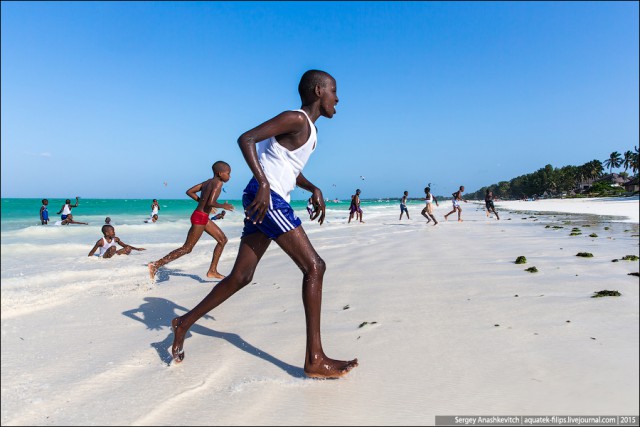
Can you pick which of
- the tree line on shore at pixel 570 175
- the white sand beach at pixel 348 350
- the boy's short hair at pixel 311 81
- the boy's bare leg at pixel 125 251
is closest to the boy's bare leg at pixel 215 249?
the white sand beach at pixel 348 350

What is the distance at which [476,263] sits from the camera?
236 inches

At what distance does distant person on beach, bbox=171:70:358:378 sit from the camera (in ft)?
8.56

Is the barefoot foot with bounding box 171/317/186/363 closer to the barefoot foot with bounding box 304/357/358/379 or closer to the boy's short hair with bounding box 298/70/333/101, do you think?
the barefoot foot with bounding box 304/357/358/379

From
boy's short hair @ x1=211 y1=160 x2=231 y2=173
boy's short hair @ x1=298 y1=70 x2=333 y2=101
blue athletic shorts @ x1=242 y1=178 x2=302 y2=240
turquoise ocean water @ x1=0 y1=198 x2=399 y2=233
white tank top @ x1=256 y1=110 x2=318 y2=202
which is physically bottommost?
turquoise ocean water @ x1=0 y1=198 x2=399 y2=233

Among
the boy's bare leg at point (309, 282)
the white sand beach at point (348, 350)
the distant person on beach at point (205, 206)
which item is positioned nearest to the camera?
the white sand beach at point (348, 350)

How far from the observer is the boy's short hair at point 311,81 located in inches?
116

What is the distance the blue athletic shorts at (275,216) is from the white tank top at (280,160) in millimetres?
73

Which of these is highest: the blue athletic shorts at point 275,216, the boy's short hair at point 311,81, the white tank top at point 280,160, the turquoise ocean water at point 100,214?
the boy's short hair at point 311,81

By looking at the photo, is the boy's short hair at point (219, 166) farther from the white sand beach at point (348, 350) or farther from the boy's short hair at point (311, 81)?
the boy's short hair at point (311, 81)

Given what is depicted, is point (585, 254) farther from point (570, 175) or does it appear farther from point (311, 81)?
point (570, 175)

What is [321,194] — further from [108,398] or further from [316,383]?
[108,398]

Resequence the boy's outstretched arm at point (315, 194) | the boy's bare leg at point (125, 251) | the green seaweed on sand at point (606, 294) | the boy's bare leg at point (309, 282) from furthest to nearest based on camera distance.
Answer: the boy's bare leg at point (125, 251) < the green seaweed on sand at point (606, 294) < the boy's outstretched arm at point (315, 194) < the boy's bare leg at point (309, 282)

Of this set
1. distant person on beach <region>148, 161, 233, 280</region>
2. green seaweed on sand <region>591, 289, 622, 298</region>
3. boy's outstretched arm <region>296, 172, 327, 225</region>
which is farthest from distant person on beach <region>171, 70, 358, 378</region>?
distant person on beach <region>148, 161, 233, 280</region>

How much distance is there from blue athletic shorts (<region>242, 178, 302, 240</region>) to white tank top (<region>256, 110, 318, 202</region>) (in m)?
0.07
